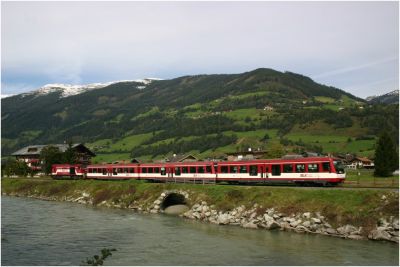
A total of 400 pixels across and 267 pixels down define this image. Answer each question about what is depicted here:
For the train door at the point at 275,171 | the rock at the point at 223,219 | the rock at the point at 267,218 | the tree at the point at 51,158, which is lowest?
the rock at the point at 223,219

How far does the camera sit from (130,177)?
242 ft

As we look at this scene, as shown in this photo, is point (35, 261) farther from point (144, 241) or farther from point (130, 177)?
point (130, 177)

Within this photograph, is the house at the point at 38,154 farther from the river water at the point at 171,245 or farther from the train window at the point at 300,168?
the train window at the point at 300,168

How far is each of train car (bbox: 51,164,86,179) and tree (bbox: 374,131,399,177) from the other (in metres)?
60.7

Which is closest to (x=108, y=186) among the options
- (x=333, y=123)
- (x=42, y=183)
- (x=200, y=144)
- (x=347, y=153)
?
(x=42, y=183)

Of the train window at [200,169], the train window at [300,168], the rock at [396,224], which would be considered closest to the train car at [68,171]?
the train window at [200,169]

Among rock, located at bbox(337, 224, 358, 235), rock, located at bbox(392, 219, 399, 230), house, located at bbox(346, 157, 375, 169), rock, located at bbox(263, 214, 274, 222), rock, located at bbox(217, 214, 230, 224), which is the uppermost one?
house, located at bbox(346, 157, 375, 169)

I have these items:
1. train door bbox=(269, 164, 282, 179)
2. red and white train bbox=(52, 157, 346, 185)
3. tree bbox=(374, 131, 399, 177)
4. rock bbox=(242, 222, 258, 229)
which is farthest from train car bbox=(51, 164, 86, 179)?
tree bbox=(374, 131, 399, 177)

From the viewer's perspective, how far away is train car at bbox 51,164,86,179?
301ft

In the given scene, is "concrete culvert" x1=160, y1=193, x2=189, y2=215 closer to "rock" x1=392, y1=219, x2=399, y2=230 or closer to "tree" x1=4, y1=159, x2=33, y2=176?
"rock" x1=392, y1=219, x2=399, y2=230

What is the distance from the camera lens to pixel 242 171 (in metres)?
54.0

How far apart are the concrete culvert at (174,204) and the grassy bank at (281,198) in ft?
4.79

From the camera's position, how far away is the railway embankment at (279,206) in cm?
3366

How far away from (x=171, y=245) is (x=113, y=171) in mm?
48286
